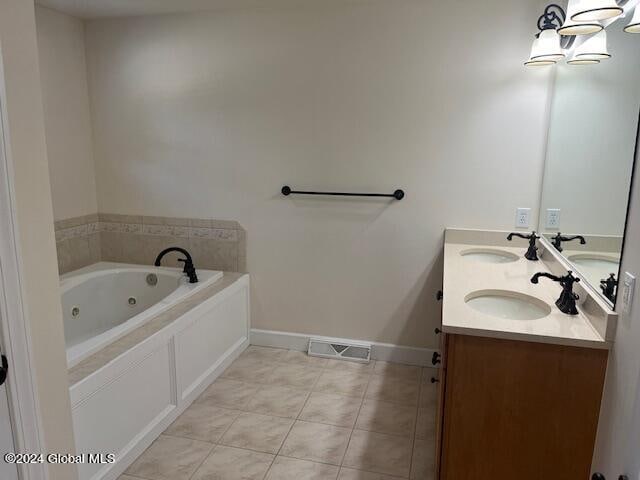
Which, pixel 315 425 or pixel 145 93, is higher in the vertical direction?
pixel 145 93

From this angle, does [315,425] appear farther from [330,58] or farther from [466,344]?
[330,58]

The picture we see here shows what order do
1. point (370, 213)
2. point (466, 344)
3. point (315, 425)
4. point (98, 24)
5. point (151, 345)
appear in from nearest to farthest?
point (466, 344)
point (151, 345)
point (315, 425)
point (370, 213)
point (98, 24)

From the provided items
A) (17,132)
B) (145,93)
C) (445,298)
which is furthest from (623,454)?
(145,93)

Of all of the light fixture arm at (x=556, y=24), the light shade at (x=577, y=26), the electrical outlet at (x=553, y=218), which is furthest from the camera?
the electrical outlet at (x=553, y=218)

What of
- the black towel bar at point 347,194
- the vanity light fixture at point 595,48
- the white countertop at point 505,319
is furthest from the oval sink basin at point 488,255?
the vanity light fixture at point 595,48

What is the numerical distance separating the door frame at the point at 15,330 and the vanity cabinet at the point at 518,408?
50.6 inches

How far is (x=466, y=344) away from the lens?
5.05 ft

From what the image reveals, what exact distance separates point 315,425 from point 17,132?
184cm

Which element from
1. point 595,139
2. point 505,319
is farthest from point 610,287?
point 595,139

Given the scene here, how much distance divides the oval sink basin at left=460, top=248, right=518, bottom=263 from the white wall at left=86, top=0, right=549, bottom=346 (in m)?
0.18

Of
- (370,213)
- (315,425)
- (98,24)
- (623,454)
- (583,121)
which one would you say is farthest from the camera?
(98,24)

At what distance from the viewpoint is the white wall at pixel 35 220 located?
4.09 ft

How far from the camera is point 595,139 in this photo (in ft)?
5.96

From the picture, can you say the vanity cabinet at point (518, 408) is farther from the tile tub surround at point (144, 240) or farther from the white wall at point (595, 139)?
the tile tub surround at point (144, 240)
